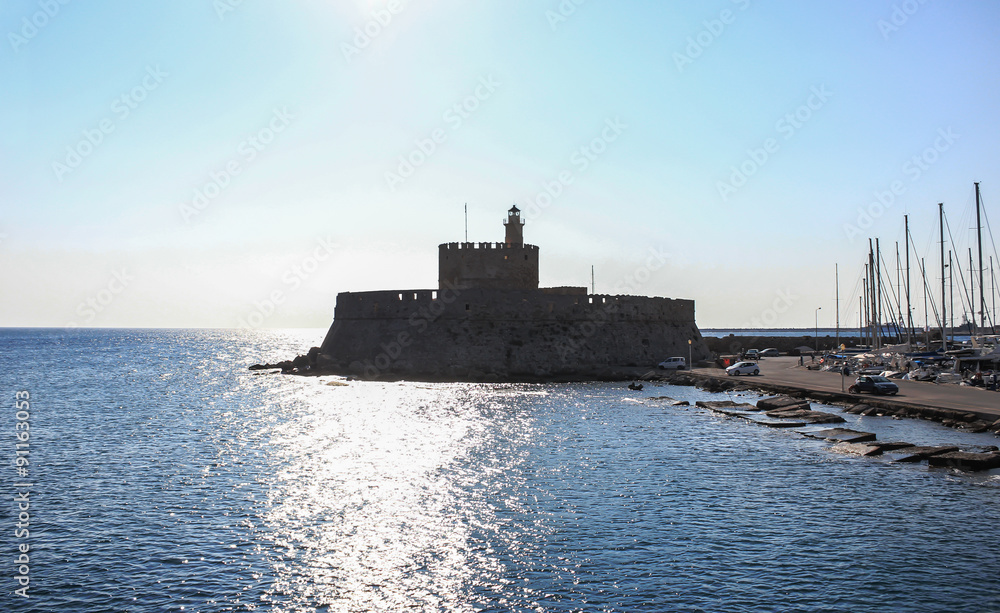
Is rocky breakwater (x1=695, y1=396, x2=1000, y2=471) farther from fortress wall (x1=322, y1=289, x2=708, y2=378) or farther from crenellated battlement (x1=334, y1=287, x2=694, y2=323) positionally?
crenellated battlement (x1=334, y1=287, x2=694, y2=323)

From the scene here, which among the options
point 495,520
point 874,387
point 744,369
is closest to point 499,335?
point 744,369

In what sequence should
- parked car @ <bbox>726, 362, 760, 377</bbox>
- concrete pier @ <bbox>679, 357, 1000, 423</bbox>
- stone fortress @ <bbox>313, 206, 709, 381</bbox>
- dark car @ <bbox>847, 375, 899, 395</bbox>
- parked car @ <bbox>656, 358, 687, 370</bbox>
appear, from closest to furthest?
concrete pier @ <bbox>679, 357, 1000, 423</bbox> → dark car @ <bbox>847, 375, 899, 395</bbox> → parked car @ <bbox>726, 362, 760, 377</bbox> → stone fortress @ <bbox>313, 206, 709, 381</bbox> → parked car @ <bbox>656, 358, 687, 370</bbox>

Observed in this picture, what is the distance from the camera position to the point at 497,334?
4238cm

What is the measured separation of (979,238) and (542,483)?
34.5m

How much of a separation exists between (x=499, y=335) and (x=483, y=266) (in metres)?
6.79

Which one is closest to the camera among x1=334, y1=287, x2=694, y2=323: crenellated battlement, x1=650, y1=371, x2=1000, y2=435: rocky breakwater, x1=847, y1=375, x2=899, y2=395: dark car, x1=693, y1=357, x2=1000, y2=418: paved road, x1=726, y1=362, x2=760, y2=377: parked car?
x1=650, y1=371, x2=1000, y2=435: rocky breakwater

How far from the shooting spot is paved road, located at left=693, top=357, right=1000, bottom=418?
24.5m

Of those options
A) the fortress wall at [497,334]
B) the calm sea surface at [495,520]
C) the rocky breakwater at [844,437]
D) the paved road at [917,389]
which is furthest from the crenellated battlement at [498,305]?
the calm sea surface at [495,520]

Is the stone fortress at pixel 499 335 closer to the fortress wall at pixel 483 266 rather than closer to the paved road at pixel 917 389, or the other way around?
the fortress wall at pixel 483 266

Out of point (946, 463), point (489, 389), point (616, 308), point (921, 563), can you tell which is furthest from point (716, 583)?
point (616, 308)

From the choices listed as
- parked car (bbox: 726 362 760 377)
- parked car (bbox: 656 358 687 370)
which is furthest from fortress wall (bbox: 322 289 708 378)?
parked car (bbox: 726 362 760 377)

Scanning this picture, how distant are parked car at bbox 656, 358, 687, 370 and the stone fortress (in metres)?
0.79

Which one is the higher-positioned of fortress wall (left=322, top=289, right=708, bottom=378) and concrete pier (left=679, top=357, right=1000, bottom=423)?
fortress wall (left=322, top=289, right=708, bottom=378)

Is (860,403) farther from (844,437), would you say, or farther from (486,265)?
(486,265)
